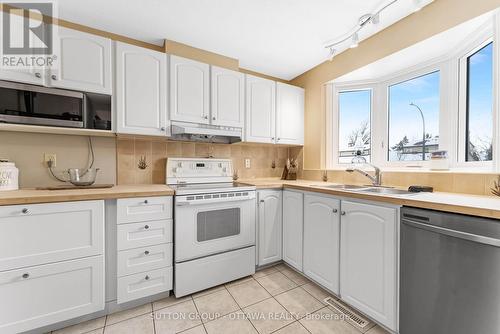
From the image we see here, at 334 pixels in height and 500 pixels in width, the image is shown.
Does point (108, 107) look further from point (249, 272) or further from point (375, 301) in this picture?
point (375, 301)

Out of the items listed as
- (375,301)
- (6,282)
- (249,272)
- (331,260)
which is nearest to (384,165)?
(331,260)

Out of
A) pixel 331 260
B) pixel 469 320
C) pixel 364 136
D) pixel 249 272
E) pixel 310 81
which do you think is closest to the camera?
pixel 469 320

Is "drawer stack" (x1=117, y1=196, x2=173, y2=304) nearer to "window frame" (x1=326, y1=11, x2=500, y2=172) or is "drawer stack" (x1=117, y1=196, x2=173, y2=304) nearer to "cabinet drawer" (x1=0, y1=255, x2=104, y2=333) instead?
"cabinet drawer" (x1=0, y1=255, x2=104, y2=333)

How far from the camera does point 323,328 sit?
4.57 feet

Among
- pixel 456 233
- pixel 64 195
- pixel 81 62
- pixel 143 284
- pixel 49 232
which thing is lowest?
pixel 143 284

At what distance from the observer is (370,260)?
4.53ft

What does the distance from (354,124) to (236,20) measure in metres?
1.70

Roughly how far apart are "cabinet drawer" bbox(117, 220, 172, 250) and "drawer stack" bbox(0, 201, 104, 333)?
5.1 inches

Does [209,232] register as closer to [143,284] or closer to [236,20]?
[143,284]

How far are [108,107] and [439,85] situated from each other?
2781 mm

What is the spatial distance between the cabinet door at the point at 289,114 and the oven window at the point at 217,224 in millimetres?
1149

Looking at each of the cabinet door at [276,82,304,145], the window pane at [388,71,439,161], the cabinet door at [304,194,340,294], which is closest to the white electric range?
the cabinet door at [304,194,340,294]

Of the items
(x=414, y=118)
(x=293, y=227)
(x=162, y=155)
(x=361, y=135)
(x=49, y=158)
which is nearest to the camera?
(x=49, y=158)

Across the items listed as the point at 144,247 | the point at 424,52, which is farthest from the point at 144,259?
the point at 424,52
